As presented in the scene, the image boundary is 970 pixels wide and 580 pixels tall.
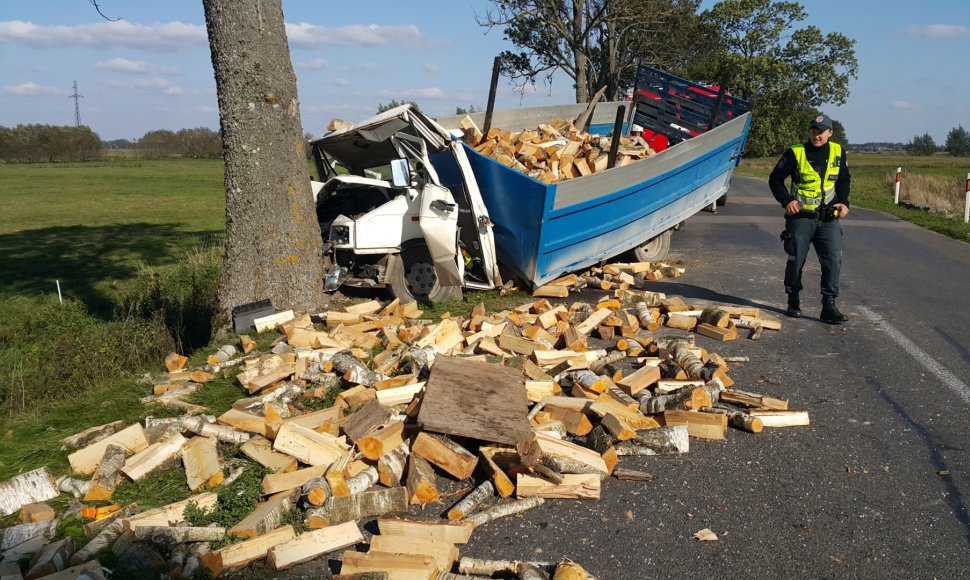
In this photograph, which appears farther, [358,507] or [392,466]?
[392,466]

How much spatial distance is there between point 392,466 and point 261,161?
402 centimetres

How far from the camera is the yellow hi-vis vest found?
7465mm

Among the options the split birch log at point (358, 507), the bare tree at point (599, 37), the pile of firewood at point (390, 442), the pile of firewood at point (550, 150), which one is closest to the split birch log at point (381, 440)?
the pile of firewood at point (390, 442)

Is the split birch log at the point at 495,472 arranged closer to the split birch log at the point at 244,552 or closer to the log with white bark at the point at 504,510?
the log with white bark at the point at 504,510

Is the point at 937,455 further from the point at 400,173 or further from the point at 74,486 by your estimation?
the point at 400,173

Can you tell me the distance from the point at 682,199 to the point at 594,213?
2307mm

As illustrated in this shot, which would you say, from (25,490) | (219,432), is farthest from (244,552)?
(25,490)

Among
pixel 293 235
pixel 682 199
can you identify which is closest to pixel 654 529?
pixel 293 235

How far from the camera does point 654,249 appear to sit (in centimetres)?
1098

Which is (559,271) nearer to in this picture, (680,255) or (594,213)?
(594,213)

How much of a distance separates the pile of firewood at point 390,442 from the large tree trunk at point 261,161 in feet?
3.49

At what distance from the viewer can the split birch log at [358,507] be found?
398 centimetres

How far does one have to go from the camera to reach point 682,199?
1077 cm

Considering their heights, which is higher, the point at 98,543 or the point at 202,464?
the point at 202,464
